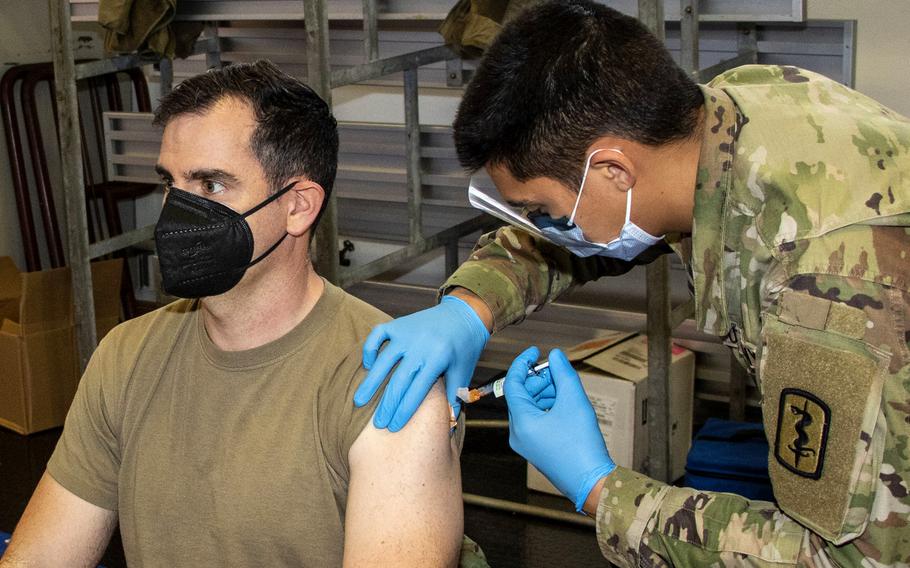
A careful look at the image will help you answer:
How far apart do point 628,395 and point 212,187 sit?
2003mm

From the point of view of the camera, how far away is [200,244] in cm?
165

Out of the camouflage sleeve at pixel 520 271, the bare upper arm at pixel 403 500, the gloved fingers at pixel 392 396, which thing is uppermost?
the camouflage sleeve at pixel 520 271

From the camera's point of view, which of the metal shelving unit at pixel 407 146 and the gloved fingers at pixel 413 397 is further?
the metal shelving unit at pixel 407 146

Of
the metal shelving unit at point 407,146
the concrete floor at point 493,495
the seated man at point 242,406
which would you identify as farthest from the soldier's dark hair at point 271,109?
the concrete floor at point 493,495

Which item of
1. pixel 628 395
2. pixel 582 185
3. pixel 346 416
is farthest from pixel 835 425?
pixel 628 395

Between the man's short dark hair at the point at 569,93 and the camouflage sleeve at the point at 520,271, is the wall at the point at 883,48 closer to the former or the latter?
the camouflage sleeve at the point at 520,271

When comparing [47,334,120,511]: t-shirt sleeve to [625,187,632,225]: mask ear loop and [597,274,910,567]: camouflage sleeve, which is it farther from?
[597,274,910,567]: camouflage sleeve


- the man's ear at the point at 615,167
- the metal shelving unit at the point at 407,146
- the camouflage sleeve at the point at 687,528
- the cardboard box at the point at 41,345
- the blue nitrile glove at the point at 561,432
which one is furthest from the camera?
the cardboard box at the point at 41,345

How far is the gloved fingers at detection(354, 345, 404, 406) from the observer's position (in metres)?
1.54

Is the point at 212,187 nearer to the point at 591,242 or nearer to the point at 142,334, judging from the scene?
the point at 142,334

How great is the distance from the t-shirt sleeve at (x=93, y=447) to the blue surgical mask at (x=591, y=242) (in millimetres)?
756

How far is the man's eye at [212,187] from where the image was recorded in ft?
5.47

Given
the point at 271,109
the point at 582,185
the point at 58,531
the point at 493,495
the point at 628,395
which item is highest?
the point at 271,109

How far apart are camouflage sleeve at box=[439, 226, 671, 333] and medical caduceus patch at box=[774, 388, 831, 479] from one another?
0.56 metres
